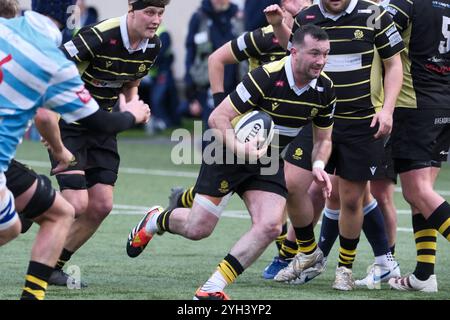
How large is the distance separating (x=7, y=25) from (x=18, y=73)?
347mm

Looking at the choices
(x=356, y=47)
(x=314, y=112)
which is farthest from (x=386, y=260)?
(x=356, y=47)

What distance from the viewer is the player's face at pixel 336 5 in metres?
8.52

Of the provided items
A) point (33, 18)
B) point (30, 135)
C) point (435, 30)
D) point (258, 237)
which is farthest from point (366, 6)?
point (30, 135)

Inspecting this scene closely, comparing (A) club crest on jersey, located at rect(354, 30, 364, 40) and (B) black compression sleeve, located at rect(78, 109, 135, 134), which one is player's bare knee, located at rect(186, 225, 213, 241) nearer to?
(B) black compression sleeve, located at rect(78, 109, 135, 134)

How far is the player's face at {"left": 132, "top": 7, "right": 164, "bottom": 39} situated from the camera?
8.55m

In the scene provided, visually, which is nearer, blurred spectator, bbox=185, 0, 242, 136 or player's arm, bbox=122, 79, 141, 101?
player's arm, bbox=122, 79, 141, 101

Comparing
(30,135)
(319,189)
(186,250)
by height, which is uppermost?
(319,189)

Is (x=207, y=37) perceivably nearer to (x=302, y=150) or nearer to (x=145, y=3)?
(x=302, y=150)

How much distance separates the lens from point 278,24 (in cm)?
906

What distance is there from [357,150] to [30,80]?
293cm

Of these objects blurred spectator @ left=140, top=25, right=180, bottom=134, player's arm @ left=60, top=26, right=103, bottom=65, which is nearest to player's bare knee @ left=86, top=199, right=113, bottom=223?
player's arm @ left=60, top=26, right=103, bottom=65

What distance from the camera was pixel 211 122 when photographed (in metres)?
7.93

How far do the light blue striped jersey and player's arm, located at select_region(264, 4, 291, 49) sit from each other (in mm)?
2418
